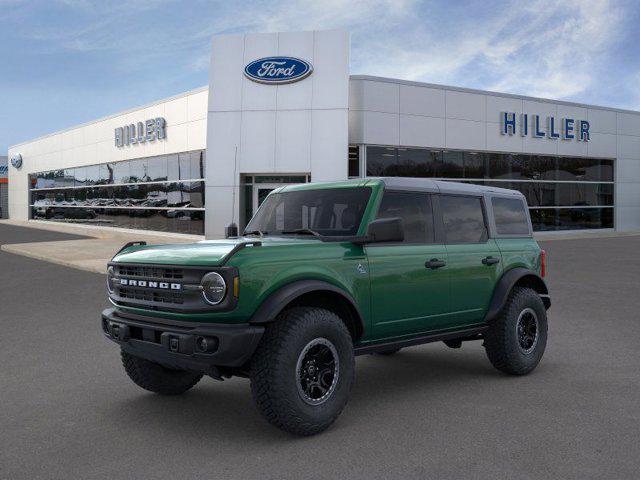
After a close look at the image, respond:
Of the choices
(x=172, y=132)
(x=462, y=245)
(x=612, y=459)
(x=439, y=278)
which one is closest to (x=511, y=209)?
(x=462, y=245)

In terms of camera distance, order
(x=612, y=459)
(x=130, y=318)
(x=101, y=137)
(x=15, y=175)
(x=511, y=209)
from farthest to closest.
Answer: (x=15, y=175), (x=101, y=137), (x=511, y=209), (x=130, y=318), (x=612, y=459)

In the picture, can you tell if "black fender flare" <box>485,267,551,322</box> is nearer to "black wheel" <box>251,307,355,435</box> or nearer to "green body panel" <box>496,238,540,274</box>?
"green body panel" <box>496,238,540,274</box>

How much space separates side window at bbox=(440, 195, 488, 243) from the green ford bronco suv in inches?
0.5

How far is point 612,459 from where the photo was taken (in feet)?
13.3

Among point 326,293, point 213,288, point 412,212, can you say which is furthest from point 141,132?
point 213,288

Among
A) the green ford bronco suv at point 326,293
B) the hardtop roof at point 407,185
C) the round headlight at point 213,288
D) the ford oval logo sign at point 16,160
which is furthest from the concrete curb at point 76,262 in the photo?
the ford oval logo sign at point 16,160

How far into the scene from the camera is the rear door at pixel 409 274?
5.10 m

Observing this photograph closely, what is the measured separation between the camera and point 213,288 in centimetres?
432

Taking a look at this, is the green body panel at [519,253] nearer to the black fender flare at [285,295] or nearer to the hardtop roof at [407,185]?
the hardtop roof at [407,185]

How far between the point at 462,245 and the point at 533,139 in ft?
85.6

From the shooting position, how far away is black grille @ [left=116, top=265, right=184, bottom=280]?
4.54m

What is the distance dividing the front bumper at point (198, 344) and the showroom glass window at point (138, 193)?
69.0 ft

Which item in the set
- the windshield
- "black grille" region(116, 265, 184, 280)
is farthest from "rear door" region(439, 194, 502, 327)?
"black grille" region(116, 265, 184, 280)

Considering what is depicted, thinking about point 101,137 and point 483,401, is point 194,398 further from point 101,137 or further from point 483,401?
point 101,137
